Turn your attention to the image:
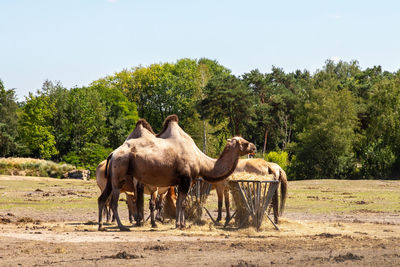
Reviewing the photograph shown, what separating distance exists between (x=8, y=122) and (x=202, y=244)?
79.3 m

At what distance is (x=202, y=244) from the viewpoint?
14.4m

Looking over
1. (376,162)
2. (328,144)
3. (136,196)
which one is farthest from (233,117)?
(136,196)

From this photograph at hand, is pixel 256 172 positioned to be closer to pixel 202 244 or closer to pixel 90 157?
pixel 202 244

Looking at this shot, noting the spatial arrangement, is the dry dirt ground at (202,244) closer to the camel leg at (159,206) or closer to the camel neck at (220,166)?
the camel leg at (159,206)

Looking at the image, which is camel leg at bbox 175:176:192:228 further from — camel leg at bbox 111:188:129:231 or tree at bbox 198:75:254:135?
tree at bbox 198:75:254:135

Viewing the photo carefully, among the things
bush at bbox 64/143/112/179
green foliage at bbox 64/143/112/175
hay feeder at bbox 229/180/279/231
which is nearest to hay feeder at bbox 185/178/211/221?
hay feeder at bbox 229/180/279/231

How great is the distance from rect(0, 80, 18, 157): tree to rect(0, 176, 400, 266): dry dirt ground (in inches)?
2544

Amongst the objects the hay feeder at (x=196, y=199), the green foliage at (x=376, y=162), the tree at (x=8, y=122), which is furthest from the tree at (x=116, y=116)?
the hay feeder at (x=196, y=199)

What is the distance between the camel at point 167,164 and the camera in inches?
690

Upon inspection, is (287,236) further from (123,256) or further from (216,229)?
(123,256)

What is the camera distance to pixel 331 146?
60500 mm

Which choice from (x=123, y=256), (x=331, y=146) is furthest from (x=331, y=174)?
(x=123, y=256)

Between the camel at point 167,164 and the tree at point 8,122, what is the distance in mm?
67652

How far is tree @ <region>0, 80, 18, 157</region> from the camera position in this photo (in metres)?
82.2
